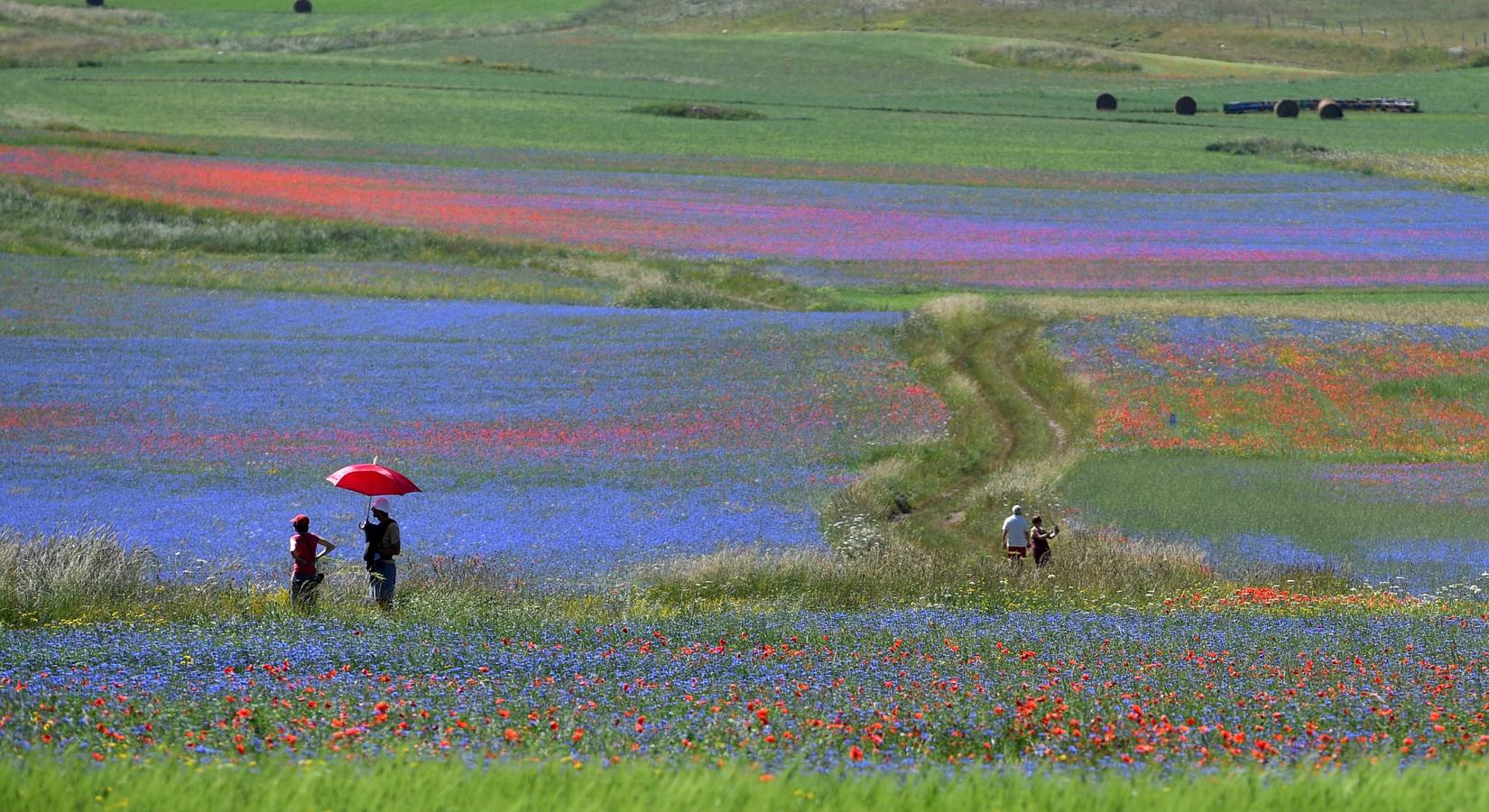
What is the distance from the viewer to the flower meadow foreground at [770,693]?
9742 millimetres

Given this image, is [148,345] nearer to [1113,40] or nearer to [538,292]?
[538,292]

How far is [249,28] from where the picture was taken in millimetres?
129000

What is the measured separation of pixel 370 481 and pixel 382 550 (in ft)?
4.55

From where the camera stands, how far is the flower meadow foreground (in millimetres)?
9742

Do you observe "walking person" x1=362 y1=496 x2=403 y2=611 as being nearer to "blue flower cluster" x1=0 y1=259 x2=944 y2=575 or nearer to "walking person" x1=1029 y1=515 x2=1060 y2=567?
"blue flower cluster" x1=0 y1=259 x2=944 y2=575

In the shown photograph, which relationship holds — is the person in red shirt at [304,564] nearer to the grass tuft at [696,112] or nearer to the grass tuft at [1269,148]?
the grass tuft at [1269,148]

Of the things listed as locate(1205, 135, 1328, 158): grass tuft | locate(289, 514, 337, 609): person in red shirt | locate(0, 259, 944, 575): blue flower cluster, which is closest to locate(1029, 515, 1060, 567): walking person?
locate(0, 259, 944, 575): blue flower cluster

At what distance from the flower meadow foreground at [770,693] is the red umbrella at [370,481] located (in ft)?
12.9

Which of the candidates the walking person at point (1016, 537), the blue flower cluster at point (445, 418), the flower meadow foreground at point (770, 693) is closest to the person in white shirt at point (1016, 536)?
the walking person at point (1016, 537)

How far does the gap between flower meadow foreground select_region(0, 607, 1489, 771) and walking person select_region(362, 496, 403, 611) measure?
2618mm

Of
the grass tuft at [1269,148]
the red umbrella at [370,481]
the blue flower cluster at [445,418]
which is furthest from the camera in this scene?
the grass tuft at [1269,148]

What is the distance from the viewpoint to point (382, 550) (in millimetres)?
17938

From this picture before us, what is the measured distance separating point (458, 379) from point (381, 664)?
20482mm

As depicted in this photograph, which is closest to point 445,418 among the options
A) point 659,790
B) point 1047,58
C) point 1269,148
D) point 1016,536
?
point 1016,536
